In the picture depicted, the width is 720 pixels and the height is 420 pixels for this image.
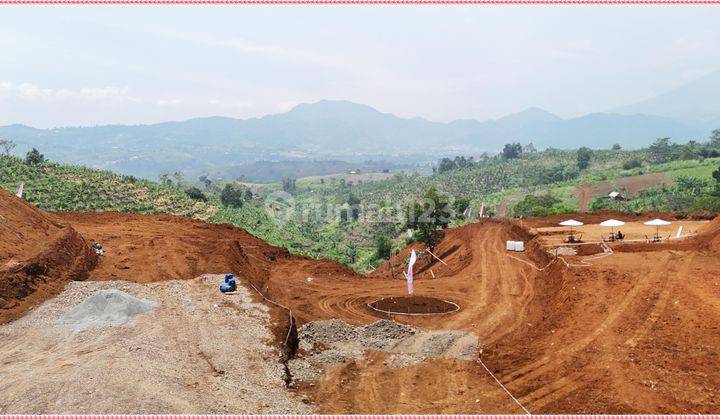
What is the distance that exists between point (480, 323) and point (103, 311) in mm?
17607

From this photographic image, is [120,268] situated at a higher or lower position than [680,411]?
higher

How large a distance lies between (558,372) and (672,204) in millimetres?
59439

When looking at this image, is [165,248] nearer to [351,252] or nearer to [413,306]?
[413,306]

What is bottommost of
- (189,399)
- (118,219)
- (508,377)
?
(508,377)

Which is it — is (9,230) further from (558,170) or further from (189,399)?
(558,170)

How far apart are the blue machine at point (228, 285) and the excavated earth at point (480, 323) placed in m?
1.20

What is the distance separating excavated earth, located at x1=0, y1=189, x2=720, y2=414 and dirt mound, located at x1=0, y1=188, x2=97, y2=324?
14 centimetres

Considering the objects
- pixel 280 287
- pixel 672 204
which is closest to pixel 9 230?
pixel 280 287

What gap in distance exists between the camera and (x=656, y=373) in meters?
17.3

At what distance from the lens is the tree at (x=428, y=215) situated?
138 ft

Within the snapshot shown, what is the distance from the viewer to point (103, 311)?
20750 millimetres

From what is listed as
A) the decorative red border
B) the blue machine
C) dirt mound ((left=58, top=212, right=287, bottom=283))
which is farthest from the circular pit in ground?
the decorative red border

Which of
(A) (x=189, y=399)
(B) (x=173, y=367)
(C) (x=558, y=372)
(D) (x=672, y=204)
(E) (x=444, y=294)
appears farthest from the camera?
(D) (x=672, y=204)

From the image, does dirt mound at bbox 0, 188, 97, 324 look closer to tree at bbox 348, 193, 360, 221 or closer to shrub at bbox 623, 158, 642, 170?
tree at bbox 348, 193, 360, 221
